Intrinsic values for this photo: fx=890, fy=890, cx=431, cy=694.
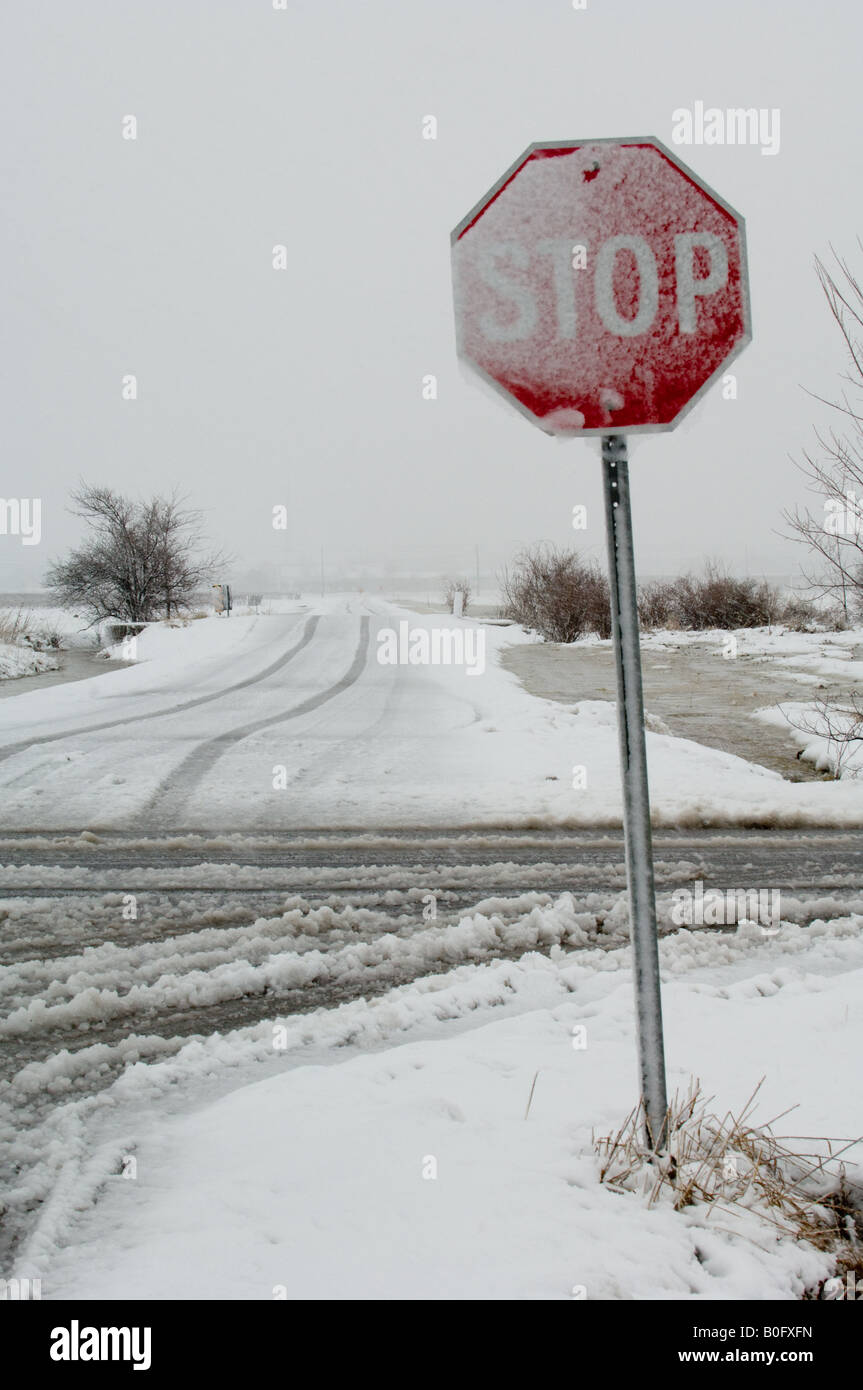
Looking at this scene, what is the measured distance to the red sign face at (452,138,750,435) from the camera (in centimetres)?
178

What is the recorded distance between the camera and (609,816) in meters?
6.11

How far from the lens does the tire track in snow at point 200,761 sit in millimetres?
6418

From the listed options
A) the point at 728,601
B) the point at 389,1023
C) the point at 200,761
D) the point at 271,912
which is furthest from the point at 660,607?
the point at 389,1023

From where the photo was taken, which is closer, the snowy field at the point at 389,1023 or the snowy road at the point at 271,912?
the snowy field at the point at 389,1023

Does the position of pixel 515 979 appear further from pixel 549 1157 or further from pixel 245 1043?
pixel 549 1157

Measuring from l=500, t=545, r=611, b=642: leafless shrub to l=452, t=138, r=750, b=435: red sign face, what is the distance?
25544mm

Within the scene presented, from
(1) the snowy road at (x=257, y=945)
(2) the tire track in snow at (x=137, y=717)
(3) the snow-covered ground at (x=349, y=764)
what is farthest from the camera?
(2) the tire track in snow at (x=137, y=717)

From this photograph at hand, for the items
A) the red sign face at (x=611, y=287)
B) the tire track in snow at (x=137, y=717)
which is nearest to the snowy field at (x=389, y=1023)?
the tire track in snow at (x=137, y=717)

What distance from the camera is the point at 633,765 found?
1.77 metres

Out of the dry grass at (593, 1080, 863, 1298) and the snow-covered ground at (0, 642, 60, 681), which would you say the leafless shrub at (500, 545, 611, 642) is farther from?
the dry grass at (593, 1080, 863, 1298)

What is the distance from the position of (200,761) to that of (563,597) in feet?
71.2

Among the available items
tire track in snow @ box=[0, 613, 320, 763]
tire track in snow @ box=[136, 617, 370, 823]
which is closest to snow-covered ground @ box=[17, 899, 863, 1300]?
tire track in snow @ box=[136, 617, 370, 823]

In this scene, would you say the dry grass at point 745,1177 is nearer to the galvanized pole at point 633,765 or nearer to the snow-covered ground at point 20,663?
the galvanized pole at point 633,765

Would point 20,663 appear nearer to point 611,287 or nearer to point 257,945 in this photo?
point 257,945
